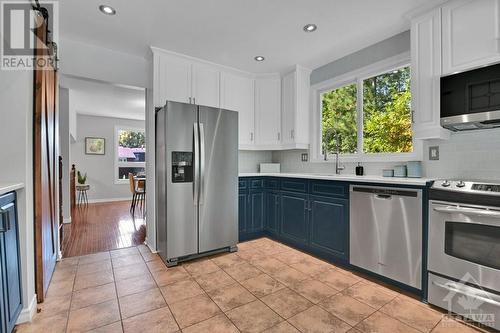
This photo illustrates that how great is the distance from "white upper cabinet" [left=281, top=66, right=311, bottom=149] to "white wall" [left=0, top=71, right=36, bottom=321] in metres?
2.99

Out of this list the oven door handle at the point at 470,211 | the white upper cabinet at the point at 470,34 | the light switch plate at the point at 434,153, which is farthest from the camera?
the light switch plate at the point at 434,153

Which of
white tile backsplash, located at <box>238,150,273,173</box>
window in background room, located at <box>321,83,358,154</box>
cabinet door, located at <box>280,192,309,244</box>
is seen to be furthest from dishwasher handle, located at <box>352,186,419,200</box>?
white tile backsplash, located at <box>238,150,273,173</box>

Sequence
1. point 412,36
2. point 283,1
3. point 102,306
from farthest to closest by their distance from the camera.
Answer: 1. point 412,36
2. point 283,1
3. point 102,306

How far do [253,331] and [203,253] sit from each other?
4.71 ft

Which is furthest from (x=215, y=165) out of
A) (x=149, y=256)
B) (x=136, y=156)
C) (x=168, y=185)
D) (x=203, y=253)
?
(x=136, y=156)

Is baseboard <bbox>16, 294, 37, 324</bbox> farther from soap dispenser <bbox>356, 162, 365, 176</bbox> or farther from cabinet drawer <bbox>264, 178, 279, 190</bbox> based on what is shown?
soap dispenser <bbox>356, 162, 365, 176</bbox>

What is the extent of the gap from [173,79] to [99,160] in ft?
17.6

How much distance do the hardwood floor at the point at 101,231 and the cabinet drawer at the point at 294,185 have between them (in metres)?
2.25

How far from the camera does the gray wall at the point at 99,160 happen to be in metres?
6.89

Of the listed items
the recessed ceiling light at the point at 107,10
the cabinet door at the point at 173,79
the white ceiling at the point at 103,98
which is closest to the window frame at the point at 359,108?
the cabinet door at the point at 173,79

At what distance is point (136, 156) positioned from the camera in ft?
25.6

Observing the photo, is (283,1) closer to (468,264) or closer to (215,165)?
(215,165)

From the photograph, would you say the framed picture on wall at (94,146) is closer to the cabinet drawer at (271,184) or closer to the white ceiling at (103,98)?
the white ceiling at (103,98)

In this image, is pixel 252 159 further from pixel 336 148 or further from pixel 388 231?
pixel 388 231
